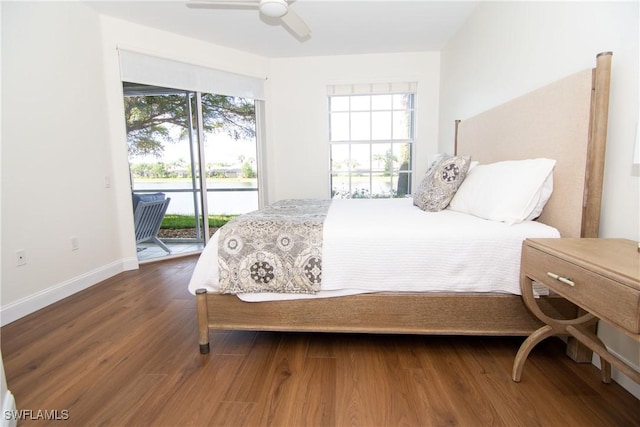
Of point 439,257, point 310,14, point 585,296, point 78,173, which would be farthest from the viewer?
point 310,14

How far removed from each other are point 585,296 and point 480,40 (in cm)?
262

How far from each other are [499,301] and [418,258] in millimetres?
463

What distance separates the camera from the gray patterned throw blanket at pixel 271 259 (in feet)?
5.09

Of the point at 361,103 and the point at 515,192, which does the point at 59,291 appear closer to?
the point at 515,192

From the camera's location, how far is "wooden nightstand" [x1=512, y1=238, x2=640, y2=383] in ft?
2.86

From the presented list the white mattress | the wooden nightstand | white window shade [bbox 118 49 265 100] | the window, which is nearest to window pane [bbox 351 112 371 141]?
the window

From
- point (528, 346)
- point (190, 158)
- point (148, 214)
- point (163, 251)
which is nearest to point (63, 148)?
point (148, 214)

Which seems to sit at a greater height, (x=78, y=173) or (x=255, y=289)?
(x=78, y=173)

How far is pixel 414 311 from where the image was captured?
1.55 metres

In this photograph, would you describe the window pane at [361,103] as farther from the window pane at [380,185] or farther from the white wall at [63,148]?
the white wall at [63,148]

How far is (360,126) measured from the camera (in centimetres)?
425

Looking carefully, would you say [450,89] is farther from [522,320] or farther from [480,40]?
[522,320]

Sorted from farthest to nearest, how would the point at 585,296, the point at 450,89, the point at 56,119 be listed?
the point at 450,89 → the point at 56,119 → the point at 585,296

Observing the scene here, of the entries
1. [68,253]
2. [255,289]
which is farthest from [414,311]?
[68,253]
